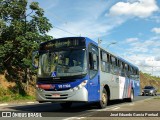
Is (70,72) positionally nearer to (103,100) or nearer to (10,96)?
(103,100)

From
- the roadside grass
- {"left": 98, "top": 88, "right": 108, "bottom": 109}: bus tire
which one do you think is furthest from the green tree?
{"left": 98, "top": 88, "right": 108, "bottom": 109}: bus tire

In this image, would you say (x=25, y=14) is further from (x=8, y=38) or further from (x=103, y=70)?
(x=103, y=70)

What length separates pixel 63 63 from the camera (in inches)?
615

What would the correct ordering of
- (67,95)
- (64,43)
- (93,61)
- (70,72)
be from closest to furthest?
(67,95) < (70,72) < (64,43) < (93,61)

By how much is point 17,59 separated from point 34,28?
11.0ft

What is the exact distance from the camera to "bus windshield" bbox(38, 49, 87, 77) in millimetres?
15484

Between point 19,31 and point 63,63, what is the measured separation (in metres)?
16.4

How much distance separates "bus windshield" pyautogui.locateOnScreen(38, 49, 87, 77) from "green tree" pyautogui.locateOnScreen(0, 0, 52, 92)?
47.8ft

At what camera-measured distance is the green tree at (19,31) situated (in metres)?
30.9

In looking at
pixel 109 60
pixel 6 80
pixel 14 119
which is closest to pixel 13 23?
pixel 6 80

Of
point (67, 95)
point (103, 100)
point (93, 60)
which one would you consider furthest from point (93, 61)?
point (103, 100)

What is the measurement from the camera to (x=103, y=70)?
1833 cm

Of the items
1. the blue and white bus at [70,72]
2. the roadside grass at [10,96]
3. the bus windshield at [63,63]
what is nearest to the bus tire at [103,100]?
the blue and white bus at [70,72]

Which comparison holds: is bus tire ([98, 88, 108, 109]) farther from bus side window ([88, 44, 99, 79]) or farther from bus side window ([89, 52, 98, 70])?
bus side window ([89, 52, 98, 70])
